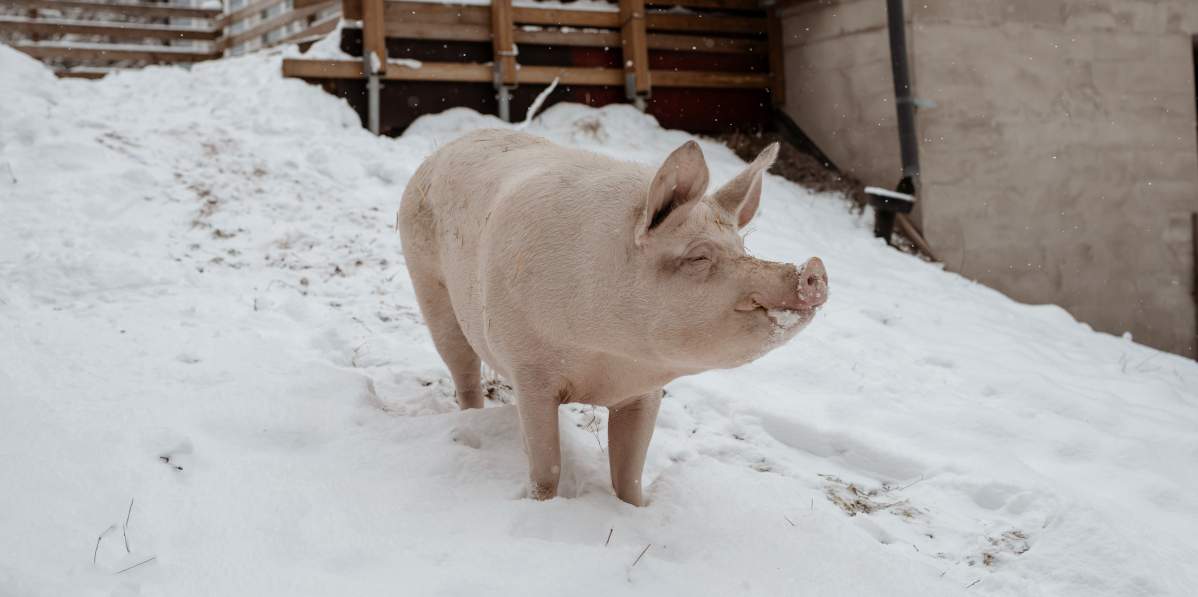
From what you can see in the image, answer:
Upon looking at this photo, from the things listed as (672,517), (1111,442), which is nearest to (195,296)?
(672,517)

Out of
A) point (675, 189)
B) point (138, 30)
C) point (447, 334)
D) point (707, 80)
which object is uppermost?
point (138, 30)

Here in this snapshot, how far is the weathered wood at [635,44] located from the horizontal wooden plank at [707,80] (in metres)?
0.23

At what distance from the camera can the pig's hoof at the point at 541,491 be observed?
261 centimetres

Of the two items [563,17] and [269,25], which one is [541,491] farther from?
[269,25]

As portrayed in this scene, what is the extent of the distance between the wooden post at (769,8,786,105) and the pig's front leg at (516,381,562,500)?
808 centimetres

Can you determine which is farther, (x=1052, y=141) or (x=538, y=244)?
(x=1052, y=141)

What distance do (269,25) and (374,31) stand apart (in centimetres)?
407

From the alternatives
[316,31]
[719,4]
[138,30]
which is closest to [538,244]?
[719,4]

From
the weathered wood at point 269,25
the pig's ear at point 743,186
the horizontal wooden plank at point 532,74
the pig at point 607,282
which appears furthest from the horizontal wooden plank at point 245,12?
the pig's ear at point 743,186

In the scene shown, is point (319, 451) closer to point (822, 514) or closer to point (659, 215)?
point (659, 215)

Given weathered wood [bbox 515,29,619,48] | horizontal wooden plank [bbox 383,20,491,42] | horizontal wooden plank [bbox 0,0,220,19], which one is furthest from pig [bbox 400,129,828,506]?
horizontal wooden plank [bbox 0,0,220,19]

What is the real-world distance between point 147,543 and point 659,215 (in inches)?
63.2

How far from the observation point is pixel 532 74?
344 inches

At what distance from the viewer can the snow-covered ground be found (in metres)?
2.21
